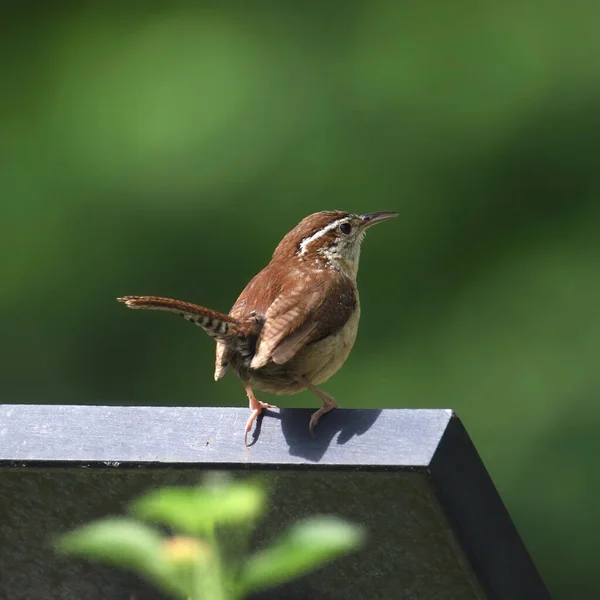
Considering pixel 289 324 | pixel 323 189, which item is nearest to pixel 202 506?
pixel 289 324

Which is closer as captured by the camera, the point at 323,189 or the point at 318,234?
the point at 318,234

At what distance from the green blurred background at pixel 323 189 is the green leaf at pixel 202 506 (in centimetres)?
274

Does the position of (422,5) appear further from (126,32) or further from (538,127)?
(126,32)

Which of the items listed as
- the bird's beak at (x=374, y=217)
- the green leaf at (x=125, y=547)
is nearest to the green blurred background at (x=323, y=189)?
the bird's beak at (x=374, y=217)

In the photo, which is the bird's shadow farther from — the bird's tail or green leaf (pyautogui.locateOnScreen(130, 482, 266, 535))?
the bird's tail

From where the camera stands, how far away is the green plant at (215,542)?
2.30 meters

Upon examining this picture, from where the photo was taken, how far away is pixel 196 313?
9.22ft

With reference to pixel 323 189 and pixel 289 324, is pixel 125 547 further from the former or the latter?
pixel 323 189

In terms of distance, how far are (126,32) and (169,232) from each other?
0.93 meters

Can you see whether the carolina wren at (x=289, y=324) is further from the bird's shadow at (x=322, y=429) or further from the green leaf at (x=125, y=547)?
the green leaf at (x=125, y=547)

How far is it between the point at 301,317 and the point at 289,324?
50 mm

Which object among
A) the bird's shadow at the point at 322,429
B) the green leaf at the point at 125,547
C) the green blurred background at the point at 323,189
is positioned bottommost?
the green blurred background at the point at 323,189

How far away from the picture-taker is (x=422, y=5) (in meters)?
5.93

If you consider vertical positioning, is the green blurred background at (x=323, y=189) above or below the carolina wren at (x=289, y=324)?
below
